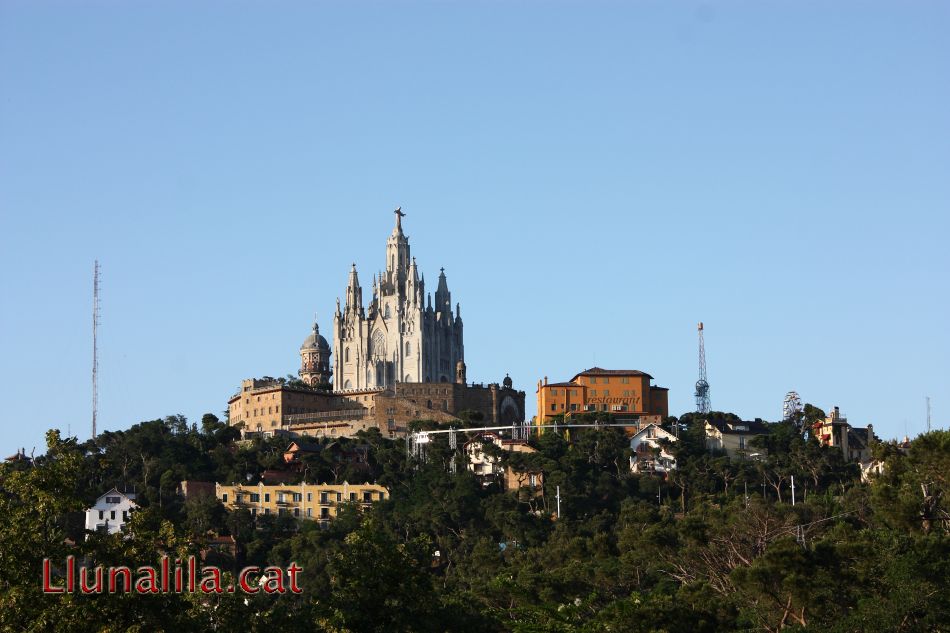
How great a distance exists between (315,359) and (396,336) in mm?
11336

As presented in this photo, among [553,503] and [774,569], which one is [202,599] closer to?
[774,569]

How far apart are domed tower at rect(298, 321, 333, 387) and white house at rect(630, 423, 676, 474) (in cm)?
4541

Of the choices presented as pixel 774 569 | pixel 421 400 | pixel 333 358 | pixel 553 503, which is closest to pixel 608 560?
pixel 774 569

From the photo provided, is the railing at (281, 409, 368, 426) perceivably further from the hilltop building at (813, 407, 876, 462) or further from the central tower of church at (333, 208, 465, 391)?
the hilltop building at (813, 407, 876, 462)

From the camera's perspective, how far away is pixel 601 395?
429ft

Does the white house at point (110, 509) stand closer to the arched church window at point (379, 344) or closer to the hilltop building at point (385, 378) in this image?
the hilltop building at point (385, 378)

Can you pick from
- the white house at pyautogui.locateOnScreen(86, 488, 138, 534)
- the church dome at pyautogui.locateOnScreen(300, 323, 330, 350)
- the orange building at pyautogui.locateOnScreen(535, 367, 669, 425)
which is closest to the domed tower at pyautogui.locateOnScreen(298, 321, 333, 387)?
the church dome at pyautogui.locateOnScreen(300, 323, 330, 350)

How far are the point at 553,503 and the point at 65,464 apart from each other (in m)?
70.3

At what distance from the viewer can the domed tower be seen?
157625mm

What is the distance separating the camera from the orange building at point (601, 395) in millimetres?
130125

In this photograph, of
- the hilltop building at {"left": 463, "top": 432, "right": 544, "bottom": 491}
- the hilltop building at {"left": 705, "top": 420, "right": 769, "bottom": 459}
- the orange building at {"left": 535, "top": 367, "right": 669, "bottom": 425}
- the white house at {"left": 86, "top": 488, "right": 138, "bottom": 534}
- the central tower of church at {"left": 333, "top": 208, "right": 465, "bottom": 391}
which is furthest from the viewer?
the central tower of church at {"left": 333, "top": 208, "right": 465, "bottom": 391}

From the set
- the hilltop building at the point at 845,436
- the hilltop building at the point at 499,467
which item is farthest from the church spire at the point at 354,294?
the hilltop building at the point at 845,436

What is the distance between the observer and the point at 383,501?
113875 millimetres

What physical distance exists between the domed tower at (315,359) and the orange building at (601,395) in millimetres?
32473
